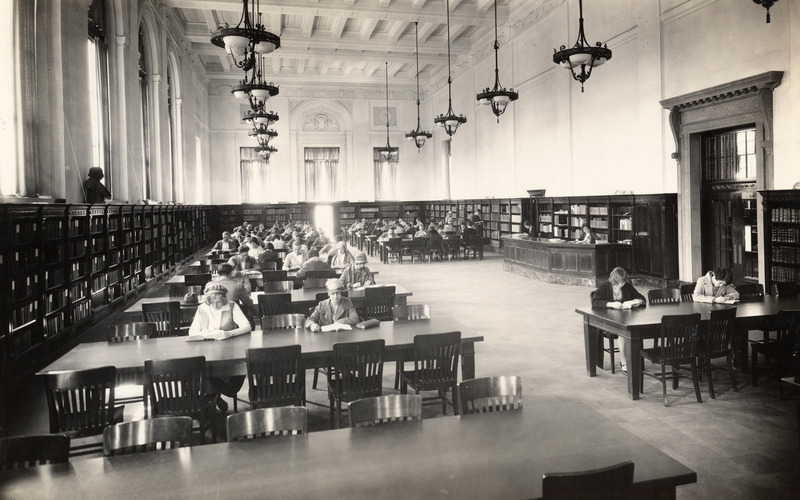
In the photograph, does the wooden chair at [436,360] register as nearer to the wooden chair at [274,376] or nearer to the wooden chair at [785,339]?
the wooden chair at [274,376]

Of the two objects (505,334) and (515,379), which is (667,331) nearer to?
(515,379)

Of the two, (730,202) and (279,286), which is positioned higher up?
(730,202)

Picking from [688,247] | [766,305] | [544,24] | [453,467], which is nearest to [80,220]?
[453,467]

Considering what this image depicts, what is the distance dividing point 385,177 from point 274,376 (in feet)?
77.6

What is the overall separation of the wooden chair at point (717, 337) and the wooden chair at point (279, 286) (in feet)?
16.0

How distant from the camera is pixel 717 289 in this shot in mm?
6039

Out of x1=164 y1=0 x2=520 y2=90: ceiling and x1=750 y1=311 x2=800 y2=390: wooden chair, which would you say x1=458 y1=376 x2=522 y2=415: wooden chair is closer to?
x1=750 y1=311 x2=800 y2=390: wooden chair

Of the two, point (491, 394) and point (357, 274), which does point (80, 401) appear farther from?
point (357, 274)

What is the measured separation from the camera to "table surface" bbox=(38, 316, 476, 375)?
13.3 ft

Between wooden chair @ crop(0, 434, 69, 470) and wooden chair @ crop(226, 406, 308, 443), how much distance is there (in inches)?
29.6

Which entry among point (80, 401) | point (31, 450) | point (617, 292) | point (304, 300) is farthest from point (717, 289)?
point (31, 450)

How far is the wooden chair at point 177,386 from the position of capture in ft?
12.1

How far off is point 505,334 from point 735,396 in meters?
3.08

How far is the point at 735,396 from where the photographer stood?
5078 millimetres
